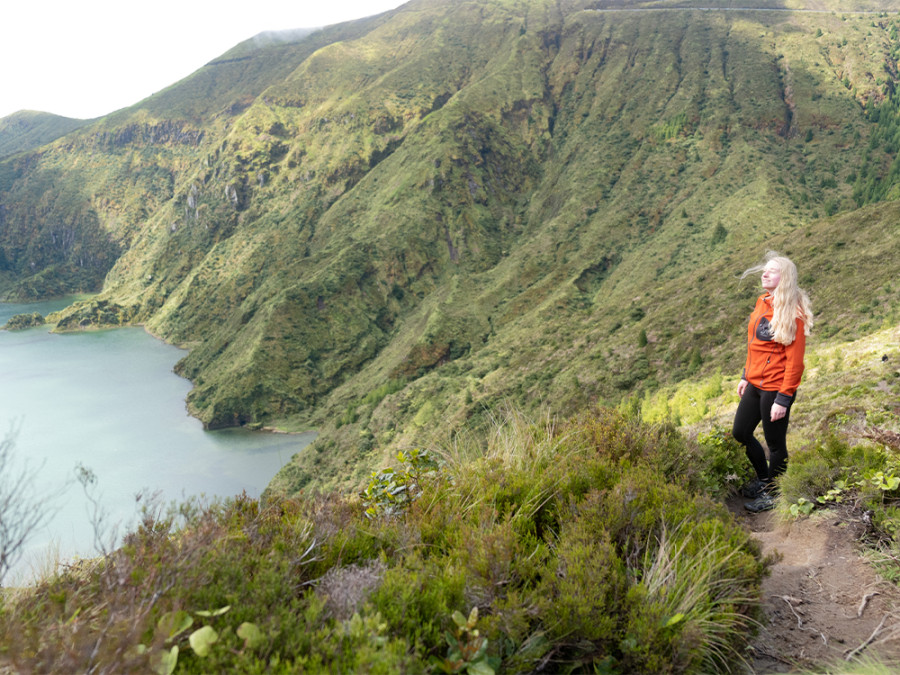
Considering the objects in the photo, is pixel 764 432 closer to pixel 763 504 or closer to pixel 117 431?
pixel 763 504

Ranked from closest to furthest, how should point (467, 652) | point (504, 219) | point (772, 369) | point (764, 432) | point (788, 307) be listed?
point (467, 652)
point (788, 307)
point (772, 369)
point (764, 432)
point (504, 219)

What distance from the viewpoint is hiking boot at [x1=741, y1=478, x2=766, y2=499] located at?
14.9 ft

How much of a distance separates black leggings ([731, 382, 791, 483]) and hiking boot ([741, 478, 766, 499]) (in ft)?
0.17

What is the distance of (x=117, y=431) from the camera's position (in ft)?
217

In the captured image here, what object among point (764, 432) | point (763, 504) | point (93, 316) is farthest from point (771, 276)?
point (93, 316)

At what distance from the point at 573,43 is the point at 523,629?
117554 millimetres

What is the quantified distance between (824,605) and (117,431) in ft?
258

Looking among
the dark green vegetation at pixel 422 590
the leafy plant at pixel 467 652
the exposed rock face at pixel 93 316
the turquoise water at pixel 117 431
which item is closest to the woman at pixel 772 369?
the dark green vegetation at pixel 422 590

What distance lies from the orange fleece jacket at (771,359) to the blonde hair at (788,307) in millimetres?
59

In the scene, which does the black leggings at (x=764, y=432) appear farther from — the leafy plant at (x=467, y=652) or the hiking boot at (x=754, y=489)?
the leafy plant at (x=467, y=652)

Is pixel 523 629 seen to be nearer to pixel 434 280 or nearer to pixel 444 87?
pixel 434 280

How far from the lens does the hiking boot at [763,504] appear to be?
4242 mm

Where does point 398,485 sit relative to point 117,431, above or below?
above

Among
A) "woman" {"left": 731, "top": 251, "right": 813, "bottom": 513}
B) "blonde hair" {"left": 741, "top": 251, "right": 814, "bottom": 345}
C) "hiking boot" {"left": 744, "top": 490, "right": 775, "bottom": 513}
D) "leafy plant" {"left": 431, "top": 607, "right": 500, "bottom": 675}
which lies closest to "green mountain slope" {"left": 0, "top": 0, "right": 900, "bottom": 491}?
"woman" {"left": 731, "top": 251, "right": 813, "bottom": 513}
